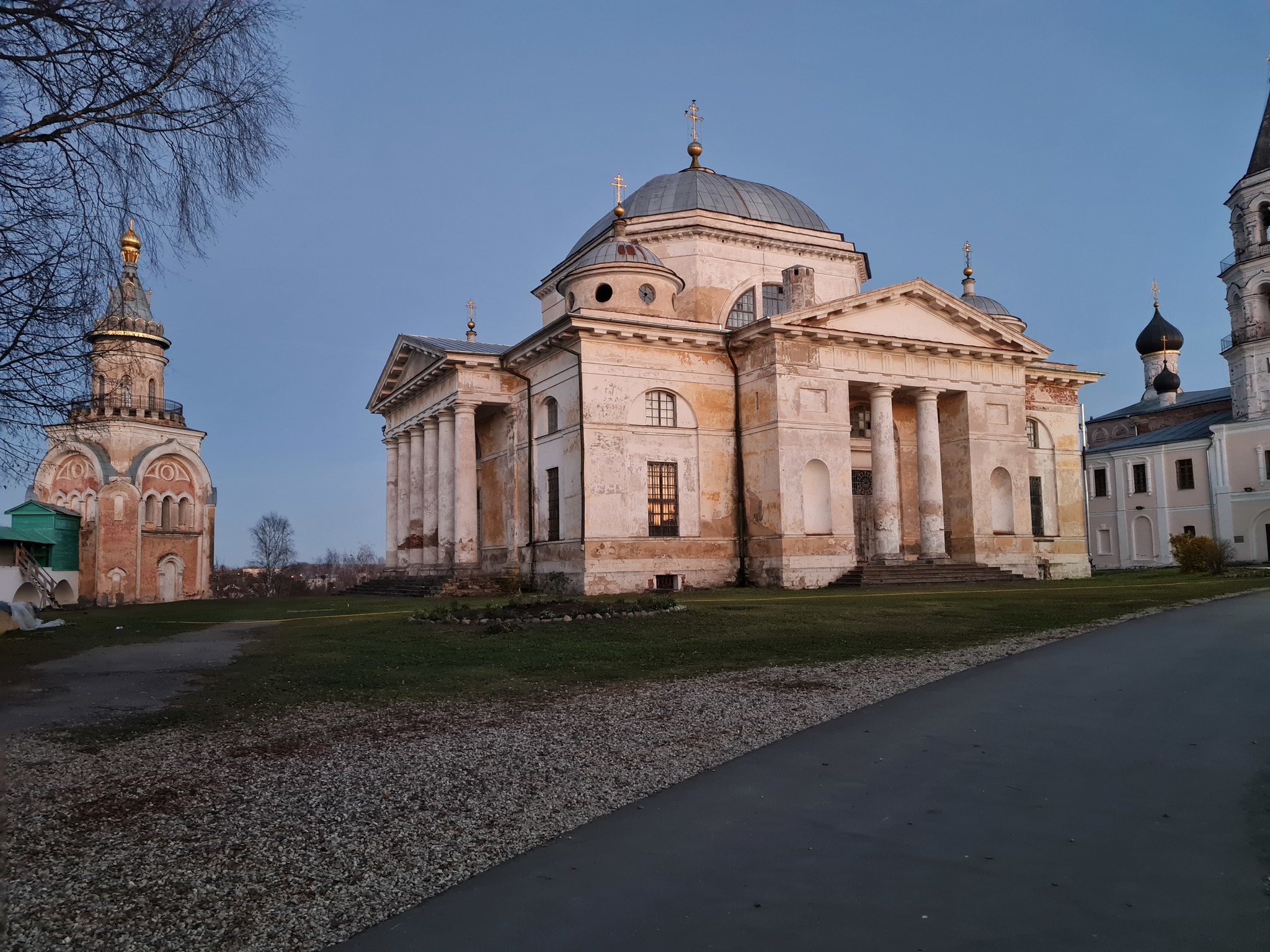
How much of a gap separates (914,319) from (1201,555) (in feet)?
43.2

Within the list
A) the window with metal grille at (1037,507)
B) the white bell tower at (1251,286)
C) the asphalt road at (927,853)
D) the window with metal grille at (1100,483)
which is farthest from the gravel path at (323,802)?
A: the window with metal grille at (1100,483)

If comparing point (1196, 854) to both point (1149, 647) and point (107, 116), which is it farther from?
point (107, 116)

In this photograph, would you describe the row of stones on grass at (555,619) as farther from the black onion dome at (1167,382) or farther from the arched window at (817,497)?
the black onion dome at (1167,382)

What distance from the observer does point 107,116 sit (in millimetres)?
7793

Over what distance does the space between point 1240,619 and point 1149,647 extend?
3643mm

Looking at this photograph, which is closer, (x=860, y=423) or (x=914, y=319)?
(x=914, y=319)

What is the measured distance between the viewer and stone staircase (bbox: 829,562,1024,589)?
2678 centimetres

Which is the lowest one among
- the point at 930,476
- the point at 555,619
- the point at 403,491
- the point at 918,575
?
the point at 555,619

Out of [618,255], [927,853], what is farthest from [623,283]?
[927,853]

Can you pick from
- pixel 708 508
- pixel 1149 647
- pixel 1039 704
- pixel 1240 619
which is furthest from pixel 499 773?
pixel 708 508

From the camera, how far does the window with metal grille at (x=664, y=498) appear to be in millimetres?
28281

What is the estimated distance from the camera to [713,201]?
35.0 meters

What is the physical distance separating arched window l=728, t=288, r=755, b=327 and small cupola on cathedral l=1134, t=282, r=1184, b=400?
1962 inches

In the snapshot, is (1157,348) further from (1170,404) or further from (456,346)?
(456,346)
